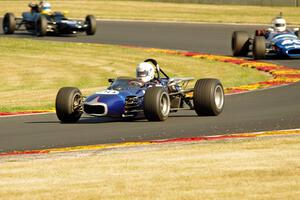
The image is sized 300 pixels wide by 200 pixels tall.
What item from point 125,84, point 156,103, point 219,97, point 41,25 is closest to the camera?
point 156,103

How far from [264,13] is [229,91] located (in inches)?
1099

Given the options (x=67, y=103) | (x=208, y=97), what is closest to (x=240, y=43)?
(x=208, y=97)

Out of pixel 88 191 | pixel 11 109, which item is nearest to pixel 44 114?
pixel 11 109

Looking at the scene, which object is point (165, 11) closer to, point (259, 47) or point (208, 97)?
point (259, 47)

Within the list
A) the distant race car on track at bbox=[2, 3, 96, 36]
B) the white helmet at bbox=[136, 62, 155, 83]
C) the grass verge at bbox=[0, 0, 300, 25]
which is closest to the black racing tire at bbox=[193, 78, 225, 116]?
the white helmet at bbox=[136, 62, 155, 83]

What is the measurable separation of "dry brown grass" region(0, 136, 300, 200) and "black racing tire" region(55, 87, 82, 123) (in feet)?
11.8

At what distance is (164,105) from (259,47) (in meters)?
13.8

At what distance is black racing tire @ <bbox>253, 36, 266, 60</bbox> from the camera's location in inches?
1201

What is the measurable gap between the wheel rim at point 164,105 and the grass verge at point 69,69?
4.29 metres

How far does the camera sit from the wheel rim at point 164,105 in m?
17.0

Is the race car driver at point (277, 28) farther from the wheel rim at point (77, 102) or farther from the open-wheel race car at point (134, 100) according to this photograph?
the wheel rim at point (77, 102)

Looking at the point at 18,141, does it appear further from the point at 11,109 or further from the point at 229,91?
the point at 229,91

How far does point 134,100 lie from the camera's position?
17.1m

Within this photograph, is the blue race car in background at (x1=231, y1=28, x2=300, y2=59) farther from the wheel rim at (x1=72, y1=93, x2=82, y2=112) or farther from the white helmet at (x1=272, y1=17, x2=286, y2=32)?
the wheel rim at (x1=72, y1=93, x2=82, y2=112)
